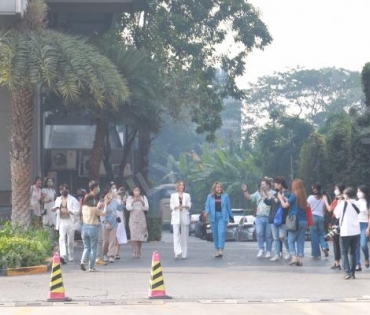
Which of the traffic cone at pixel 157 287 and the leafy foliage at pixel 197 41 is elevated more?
the leafy foliage at pixel 197 41

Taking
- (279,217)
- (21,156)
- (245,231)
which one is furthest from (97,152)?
(279,217)

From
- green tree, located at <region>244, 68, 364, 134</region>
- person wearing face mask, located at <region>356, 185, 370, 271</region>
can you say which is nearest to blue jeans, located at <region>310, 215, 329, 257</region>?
person wearing face mask, located at <region>356, 185, 370, 271</region>

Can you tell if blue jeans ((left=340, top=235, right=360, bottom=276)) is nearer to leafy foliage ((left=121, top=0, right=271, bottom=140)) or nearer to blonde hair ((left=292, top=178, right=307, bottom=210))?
blonde hair ((left=292, top=178, right=307, bottom=210))

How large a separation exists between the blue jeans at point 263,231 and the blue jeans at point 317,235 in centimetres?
98

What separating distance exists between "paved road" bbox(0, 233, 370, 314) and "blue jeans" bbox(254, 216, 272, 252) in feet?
2.16

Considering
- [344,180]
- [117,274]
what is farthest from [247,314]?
[344,180]

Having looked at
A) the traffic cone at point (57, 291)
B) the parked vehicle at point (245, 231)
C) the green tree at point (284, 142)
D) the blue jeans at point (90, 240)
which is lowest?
the traffic cone at point (57, 291)

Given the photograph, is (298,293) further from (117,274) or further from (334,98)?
(334,98)

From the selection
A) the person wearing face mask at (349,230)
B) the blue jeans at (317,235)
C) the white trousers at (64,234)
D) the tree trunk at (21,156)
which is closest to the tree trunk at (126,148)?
the tree trunk at (21,156)

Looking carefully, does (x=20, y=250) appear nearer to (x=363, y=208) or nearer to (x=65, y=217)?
(x=65, y=217)

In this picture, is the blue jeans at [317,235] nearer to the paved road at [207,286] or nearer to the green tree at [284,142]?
the paved road at [207,286]

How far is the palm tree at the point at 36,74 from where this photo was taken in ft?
82.8

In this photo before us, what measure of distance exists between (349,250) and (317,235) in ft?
15.9

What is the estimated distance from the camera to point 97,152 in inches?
1512
